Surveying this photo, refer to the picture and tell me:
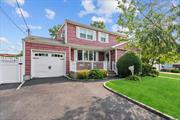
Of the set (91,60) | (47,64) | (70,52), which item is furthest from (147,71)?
(47,64)

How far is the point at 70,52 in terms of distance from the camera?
12281 millimetres

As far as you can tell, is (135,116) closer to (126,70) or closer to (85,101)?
(85,101)

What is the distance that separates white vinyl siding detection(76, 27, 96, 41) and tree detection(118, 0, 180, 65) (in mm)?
6664

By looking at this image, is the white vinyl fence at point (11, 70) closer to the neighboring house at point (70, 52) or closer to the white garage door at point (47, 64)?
the neighboring house at point (70, 52)

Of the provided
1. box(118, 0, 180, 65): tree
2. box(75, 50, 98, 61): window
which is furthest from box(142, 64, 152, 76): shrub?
box(118, 0, 180, 65): tree

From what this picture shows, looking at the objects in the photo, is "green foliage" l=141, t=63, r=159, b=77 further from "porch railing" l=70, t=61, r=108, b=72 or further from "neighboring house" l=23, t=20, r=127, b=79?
"porch railing" l=70, t=61, r=108, b=72

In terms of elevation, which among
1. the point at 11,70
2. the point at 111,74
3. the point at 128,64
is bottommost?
the point at 111,74

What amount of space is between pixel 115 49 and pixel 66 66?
20.4ft

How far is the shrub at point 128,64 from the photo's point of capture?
11.5 metres

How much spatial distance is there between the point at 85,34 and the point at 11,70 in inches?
345

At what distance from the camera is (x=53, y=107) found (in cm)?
442

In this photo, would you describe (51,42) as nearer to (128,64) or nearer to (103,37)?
(103,37)

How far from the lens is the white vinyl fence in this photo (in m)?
8.52

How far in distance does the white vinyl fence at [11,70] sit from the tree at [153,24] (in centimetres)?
877
